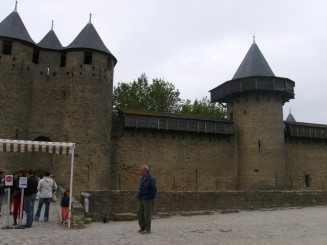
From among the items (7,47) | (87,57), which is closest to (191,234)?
(87,57)

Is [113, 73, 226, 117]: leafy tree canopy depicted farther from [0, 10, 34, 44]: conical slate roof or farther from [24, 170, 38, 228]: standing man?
[24, 170, 38, 228]: standing man

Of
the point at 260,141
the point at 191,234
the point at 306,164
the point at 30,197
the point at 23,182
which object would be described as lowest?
the point at 191,234

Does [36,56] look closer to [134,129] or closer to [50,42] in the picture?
[50,42]

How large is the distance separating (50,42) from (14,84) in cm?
386

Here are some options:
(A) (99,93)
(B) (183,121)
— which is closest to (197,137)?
(B) (183,121)

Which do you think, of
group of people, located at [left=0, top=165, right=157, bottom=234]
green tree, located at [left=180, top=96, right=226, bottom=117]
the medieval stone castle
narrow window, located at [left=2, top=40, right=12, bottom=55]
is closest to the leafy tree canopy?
green tree, located at [left=180, top=96, right=226, bottom=117]

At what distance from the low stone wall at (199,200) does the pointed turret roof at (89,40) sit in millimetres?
10023

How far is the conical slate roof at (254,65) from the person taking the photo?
2272 cm

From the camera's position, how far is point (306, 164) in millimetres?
24266

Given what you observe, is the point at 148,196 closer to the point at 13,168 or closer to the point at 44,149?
the point at 44,149

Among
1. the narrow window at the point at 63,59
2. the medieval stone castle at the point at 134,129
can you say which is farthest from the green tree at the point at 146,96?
the narrow window at the point at 63,59

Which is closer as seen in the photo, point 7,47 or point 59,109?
point 7,47

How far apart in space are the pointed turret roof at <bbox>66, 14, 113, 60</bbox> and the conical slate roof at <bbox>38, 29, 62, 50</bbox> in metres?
1.34

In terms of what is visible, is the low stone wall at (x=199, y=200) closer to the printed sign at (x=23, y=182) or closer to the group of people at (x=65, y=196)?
the group of people at (x=65, y=196)
